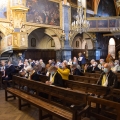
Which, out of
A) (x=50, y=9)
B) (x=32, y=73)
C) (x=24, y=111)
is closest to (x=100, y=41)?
(x=50, y=9)

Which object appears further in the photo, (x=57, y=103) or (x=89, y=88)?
(x=89, y=88)

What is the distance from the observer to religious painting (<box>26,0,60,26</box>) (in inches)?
528

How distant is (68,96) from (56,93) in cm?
47

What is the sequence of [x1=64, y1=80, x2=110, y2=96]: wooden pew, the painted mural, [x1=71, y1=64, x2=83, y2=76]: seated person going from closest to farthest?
1. [x1=64, y1=80, x2=110, y2=96]: wooden pew
2. [x1=71, y1=64, x2=83, y2=76]: seated person
3. the painted mural

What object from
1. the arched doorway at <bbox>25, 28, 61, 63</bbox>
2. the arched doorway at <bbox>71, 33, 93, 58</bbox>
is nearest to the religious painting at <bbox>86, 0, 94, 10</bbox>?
the arched doorway at <bbox>71, 33, 93, 58</bbox>

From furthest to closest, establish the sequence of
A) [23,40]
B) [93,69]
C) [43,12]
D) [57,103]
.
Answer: [43,12]
[23,40]
[93,69]
[57,103]

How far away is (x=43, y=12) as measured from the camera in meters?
14.3

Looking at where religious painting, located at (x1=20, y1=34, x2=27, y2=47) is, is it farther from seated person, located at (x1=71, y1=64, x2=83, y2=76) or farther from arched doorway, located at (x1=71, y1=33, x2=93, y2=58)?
arched doorway, located at (x1=71, y1=33, x2=93, y2=58)

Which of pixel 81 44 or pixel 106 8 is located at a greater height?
pixel 106 8

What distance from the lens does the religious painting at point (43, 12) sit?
13414mm

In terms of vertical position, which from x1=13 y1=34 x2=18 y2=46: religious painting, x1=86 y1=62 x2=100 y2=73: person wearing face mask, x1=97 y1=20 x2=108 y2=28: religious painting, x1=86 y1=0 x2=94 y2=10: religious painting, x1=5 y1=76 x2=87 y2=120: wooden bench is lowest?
x1=5 y1=76 x2=87 y2=120: wooden bench

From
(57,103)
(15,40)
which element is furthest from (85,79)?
(15,40)

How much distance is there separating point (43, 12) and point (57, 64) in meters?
5.60

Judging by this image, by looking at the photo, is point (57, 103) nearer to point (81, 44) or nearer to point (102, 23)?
point (102, 23)
